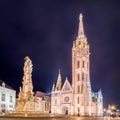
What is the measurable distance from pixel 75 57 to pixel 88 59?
18.8ft

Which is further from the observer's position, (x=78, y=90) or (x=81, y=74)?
(x=81, y=74)

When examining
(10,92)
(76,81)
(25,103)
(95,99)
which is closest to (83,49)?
(76,81)

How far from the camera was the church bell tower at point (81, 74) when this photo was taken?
121688mm

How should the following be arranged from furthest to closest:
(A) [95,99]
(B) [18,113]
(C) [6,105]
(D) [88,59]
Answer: (A) [95,99], (D) [88,59], (C) [6,105], (B) [18,113]

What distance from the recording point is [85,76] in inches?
4938

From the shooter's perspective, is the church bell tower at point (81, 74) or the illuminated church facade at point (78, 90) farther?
the illuminated church facade at point (78, 90)

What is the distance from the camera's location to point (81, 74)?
126125 millimetres

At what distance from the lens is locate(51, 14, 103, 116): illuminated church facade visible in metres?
122

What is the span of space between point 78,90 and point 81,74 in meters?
6.87

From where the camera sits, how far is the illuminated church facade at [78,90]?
401ft

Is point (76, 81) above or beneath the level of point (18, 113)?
above

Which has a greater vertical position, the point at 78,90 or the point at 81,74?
the point at 81,74

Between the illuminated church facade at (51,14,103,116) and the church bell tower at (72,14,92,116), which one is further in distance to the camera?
the illuminated church facade at (51,14,103,116)

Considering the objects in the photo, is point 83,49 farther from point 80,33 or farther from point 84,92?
point 84,92
